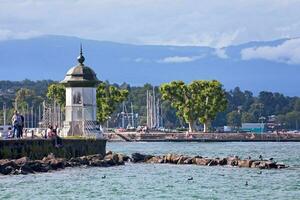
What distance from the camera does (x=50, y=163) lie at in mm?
63188

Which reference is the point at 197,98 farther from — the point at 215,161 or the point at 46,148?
the point at 46,148

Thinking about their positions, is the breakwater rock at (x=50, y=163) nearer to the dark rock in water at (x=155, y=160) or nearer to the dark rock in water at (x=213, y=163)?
the dark rock in water at (x=155, y=160)

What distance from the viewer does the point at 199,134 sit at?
514 feet

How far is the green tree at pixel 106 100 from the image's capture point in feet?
499

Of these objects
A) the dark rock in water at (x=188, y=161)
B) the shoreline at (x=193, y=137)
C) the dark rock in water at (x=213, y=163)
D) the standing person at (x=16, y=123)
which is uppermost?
the shoreline at (x=193, y=137)

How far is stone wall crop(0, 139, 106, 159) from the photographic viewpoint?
210ft

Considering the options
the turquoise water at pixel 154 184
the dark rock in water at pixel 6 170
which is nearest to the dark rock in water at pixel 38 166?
the turquoise water at pixel 154 184

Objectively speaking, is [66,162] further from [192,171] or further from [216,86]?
[216,86]

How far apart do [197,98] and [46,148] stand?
89928 millimetres

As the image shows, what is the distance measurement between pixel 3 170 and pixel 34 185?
261 inches

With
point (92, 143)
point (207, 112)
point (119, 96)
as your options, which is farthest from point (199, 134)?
point (92, 143)

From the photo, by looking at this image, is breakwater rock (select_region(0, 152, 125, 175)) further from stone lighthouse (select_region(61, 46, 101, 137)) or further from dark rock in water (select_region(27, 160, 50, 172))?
stone lighthouse (select_region(61, 46, 101, 137))

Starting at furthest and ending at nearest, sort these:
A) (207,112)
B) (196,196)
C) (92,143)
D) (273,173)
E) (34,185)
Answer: (207,112) → (92,143) → (273,173) → (34,185) → (196,196)

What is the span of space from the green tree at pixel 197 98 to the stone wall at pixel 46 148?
80099mm
